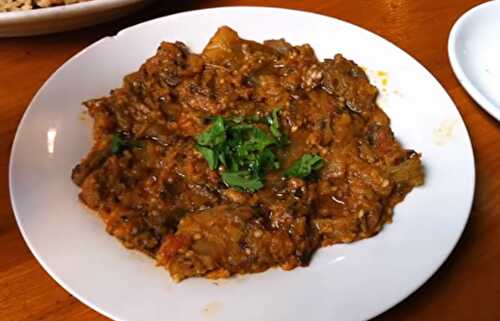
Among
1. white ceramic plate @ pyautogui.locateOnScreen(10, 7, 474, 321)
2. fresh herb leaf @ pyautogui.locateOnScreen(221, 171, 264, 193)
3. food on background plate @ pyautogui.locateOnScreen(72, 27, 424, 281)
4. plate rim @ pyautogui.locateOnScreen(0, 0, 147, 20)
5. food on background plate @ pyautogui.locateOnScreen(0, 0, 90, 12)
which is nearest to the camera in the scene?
white ceramic plate @ pyautogui.locateOnScreen(10, 7, 474, 321)

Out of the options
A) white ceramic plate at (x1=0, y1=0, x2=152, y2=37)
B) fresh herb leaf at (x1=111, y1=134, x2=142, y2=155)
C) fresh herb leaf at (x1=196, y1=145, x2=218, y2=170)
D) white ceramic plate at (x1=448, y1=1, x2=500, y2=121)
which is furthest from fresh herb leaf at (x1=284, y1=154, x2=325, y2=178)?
white ceramic plate at (x1=0, y1=0, x2=152, y2=37)

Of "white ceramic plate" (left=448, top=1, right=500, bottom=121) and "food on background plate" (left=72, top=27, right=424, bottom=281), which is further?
"white ceramic plate" (left=448, top=1, right=500, bottom=121)

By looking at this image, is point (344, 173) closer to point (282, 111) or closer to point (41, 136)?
point (282, 111)

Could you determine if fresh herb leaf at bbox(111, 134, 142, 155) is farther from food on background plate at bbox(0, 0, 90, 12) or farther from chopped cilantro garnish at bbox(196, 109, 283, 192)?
food on background plate at bbox(0, 0, 90, 12)

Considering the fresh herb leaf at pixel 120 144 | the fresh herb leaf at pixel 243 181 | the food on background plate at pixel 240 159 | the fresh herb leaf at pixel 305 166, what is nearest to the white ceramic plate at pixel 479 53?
the food on background plate at pixel 240 159

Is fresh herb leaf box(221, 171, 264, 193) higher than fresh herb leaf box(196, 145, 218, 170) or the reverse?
the reverse

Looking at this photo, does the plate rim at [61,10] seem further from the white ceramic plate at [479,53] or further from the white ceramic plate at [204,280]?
the white ceramic plate at [479,53]

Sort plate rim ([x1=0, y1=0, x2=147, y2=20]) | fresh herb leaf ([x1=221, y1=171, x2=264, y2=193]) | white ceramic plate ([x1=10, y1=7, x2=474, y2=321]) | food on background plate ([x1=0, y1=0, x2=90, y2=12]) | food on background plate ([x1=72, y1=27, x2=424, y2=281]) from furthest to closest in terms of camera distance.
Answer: food on background plate ([x1=0, y1=0, x2=90, y2=12]) → plate rim ([x1=0, y1=0, x2=147, y2=20]) → fresh herb leaf ([x1=221, y1=171, x2=264, y2=193]) → food on background plate ([x1=72, y1=27, x2=424, y2=281]) → white ceramic plate ([x1=10, y1=7, x2=474, y2=321])
